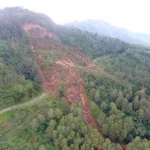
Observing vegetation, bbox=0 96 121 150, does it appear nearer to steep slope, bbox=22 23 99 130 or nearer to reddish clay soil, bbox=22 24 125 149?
reddish clay soil, bbox=22 24 125 149

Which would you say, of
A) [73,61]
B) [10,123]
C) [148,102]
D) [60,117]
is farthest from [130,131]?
[73,61]

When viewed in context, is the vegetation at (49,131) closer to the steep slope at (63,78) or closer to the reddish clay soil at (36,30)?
the steep slope at (63,78)

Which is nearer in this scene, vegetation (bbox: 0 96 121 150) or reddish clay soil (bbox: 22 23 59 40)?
vegetation (bbox: 0 96 121 150)

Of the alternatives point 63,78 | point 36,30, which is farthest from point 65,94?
point 36,30

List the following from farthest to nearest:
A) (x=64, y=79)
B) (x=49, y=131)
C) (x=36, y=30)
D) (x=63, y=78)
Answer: (x=36, y=30)
(x=63, y=78)
(x=64, y=79)
(x=49, y=131)

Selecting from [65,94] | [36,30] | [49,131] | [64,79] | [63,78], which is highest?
[36,30]

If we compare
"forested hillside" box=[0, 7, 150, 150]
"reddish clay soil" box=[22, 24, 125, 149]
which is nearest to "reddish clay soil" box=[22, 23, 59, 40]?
"forested hillside" box=[0, 7, 150, 150]

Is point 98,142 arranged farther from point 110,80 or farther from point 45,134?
point 110,80

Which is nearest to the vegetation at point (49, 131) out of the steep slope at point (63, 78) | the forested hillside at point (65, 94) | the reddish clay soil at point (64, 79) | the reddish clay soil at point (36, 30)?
the forested hillside at point (65, 94)

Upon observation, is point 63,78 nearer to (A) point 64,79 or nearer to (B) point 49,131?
(A) point 64,79
